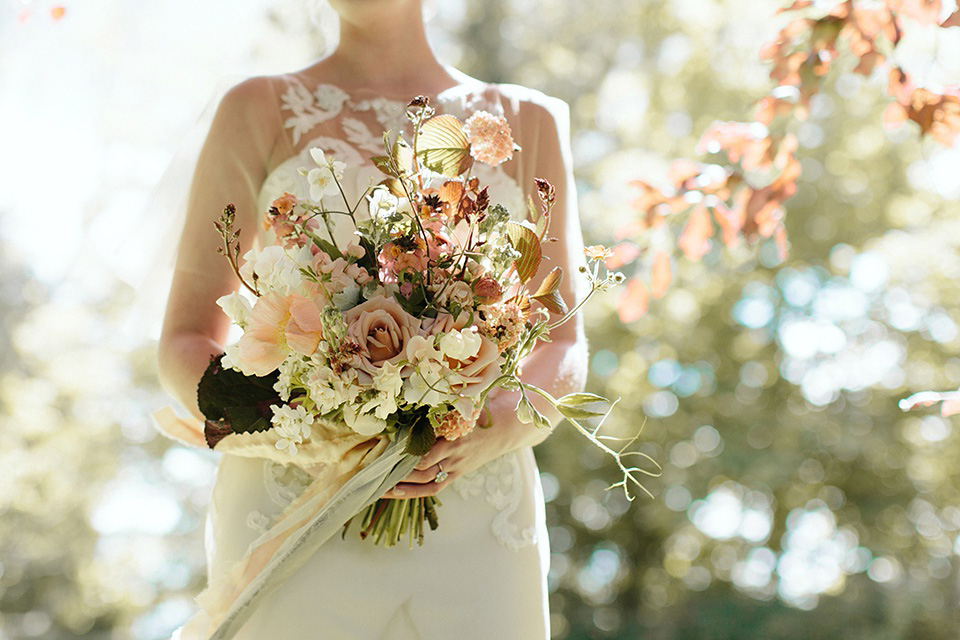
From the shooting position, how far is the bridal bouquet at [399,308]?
1499 millimetres

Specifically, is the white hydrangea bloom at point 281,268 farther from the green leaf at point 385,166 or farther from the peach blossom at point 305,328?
the green leaf at point 385,166

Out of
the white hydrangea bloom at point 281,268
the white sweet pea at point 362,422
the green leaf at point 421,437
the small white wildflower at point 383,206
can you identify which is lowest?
the green leaf at point 421,437

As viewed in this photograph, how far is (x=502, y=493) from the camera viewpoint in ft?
6.43

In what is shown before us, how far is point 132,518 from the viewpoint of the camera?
9766mm

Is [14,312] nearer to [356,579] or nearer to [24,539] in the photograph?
[24,539]

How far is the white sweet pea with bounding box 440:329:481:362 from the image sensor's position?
4.82 feet

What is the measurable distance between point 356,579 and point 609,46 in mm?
9252

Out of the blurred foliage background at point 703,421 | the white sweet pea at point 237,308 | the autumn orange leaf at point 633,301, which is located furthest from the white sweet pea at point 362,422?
the blurred foliage background at point 703,421

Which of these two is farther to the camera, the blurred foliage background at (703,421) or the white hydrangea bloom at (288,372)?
the blurred foliage background at (703,421)

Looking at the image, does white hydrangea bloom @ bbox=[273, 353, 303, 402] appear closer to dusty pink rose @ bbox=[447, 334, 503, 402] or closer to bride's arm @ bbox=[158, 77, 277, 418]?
dusty pink rose @ bbox=[447, 334, 503, 402]

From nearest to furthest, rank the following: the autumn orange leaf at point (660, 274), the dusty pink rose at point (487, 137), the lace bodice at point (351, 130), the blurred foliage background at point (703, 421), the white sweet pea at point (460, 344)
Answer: the white sweet pea at point (460, 344)
the dusty pink rose at point (487, 137)
the lace bodice at point (351, 130)
the autumn orange leaf at point (660, 274)
the blurred foliage background at point (703, 421)

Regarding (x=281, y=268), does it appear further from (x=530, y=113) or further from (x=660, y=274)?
(x=660, y=274)

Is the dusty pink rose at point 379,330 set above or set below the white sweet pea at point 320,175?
below

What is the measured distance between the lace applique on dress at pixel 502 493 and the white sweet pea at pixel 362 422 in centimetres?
38
